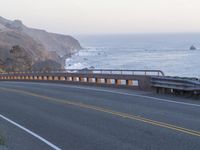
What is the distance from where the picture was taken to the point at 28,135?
554 inches

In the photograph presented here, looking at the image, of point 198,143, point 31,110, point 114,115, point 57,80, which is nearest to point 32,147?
point 198,143

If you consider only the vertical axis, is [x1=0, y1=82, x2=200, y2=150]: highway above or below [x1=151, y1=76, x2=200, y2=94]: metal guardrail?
below

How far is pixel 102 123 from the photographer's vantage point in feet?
50.6

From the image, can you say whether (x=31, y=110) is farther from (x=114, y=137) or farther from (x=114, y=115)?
(x=114, y=137)

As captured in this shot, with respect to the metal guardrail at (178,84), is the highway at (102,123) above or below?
below

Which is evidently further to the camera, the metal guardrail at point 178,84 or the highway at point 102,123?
the metal guardrail at point 178,84

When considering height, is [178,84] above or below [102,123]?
above

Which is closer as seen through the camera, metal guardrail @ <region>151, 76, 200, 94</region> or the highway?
the highway

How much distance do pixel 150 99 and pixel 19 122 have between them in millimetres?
6569

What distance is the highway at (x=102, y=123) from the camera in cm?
1239

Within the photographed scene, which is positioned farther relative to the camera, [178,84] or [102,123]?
[178,84]

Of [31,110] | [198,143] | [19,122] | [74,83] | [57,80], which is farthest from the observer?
[57,80]

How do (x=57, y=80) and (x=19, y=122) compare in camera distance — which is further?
(x=57, y=80)

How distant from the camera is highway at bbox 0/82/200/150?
40.7 ft
